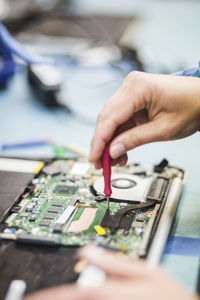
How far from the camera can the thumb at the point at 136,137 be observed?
41.6 inches

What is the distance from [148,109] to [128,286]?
59 cm

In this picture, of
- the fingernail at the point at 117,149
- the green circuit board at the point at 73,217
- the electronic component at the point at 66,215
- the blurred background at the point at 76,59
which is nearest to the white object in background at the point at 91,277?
the green circuit board at the point at 73,217

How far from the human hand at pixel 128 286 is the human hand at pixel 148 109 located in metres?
0.44

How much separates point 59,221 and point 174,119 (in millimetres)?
403

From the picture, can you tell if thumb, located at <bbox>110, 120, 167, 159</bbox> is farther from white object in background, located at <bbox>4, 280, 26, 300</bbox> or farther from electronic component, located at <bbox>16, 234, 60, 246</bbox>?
white object in background, located at <bbox>4, 280, 26, 300</bbox>

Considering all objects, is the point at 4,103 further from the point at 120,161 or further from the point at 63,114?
the point at 120,161

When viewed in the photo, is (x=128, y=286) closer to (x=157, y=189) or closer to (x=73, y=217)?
(x=73, y=217)

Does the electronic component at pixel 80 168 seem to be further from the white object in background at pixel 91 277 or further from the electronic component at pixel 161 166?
the white object in background at pixel 91 277

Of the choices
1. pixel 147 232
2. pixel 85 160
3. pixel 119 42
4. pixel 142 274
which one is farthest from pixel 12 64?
pixel 142 274

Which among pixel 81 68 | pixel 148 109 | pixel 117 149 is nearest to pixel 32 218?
pixel 117 149

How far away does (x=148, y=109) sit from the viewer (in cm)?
109

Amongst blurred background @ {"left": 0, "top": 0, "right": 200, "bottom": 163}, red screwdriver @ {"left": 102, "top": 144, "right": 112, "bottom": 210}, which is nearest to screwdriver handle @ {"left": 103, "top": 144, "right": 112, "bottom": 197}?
red screwdriver @ {"left": 102, "top": 144, "right": 112, "bottom": 210}

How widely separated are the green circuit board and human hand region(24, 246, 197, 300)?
0.28m

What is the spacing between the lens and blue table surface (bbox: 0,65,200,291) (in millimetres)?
1088
